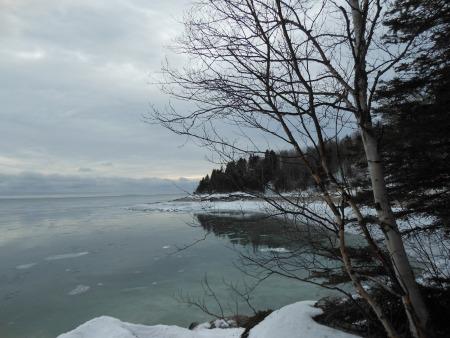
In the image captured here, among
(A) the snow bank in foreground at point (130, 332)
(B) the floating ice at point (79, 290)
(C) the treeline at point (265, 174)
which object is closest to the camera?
(C) the treeline at point (265, 174)

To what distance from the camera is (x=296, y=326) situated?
545cm

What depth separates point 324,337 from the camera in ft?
16.4

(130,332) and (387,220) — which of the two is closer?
(387,220)

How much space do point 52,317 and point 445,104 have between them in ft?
34.4

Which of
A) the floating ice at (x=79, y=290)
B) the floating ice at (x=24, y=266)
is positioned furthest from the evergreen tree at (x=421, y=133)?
the floating ice at (x=24, y=266)

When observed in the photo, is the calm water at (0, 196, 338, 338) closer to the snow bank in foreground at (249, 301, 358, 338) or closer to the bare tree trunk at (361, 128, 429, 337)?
the snow bank in foreground at (249, 301, 358, 338)

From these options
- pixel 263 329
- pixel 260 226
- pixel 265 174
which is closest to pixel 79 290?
pixel 263 329

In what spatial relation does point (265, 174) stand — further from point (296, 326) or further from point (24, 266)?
point (24, 266)

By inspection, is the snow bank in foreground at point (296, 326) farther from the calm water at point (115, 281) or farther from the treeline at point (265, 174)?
the treeline at point (265, 174)

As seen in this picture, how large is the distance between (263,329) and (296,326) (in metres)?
0.67

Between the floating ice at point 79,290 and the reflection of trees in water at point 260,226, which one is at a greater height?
the reflection of trees in water at point 260,226

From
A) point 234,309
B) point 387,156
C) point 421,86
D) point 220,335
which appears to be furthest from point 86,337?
point 421,86

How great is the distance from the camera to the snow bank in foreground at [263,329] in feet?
17.4

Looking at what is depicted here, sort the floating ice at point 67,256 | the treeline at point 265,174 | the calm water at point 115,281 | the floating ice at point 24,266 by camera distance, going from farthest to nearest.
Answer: the floating ice at point 67,256 < the floating ice at point 24,266 < the calm water at point 115,281 < the treeline at point 265,174
